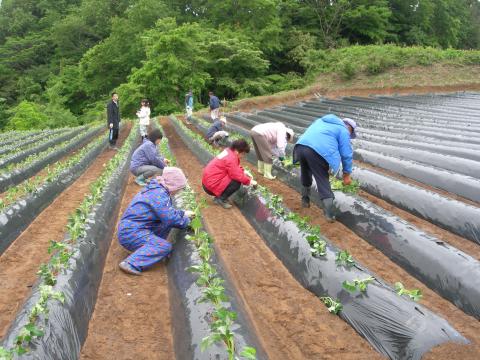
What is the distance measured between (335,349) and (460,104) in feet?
51.0

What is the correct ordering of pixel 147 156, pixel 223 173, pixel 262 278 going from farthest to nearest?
pixel 147 156
pixel 223 173
pixel 262 278

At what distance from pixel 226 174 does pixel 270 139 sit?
1737 millimetres

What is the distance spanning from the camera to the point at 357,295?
3496 millimetres

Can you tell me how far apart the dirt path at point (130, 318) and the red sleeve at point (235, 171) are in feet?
6.77

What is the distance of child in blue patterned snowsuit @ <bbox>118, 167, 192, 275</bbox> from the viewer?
4461 millimetres

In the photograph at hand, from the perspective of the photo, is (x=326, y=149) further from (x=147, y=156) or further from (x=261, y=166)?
(x=147, y=156)

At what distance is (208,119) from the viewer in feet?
65.3

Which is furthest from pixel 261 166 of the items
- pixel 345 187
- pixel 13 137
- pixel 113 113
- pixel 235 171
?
pixel 13 137

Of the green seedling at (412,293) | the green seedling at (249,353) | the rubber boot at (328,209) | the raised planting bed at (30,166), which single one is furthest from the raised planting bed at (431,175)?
the raised planting bed at (30,166)

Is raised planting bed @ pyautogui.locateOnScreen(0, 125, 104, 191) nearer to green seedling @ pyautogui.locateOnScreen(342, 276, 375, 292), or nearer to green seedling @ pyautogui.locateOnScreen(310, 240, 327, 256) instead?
green seedling @ pyautogui.locateOnScreen(310, 240, 327, 256)

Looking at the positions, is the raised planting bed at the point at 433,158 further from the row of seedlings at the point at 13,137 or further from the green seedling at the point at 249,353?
the row of seedlings at the point at 13,137

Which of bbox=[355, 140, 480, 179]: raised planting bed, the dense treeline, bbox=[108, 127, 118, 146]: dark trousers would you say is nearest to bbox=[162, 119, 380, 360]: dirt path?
bbox=[355, 140, 480, 179]: raised planting bed

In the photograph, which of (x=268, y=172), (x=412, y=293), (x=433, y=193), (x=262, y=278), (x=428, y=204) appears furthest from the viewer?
(x=268, y=172)

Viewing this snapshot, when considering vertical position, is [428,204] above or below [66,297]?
below
